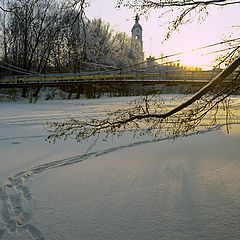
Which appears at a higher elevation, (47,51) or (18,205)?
(47,51)

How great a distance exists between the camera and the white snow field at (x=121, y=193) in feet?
6.70

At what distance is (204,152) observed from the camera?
4418mm

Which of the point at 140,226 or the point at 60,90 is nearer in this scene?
the point at 140,226

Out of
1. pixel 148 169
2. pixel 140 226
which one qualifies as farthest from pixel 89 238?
pixel 148 169

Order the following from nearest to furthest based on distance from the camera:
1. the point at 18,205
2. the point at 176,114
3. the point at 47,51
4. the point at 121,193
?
the point at 18,205, the point at 121,193, the point at 176,114, the point at 47,51

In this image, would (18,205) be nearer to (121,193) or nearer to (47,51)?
(121,193)

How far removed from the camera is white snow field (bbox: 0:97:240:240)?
2.04 metres

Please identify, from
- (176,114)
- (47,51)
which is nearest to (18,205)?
(176,114)

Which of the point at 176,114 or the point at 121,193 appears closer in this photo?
the point at 121,193

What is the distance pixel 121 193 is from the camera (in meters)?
2.73

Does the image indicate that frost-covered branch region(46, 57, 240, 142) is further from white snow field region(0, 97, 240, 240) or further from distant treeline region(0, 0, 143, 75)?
distant treeline region(0, 0, 143, 75)

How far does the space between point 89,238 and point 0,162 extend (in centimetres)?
251

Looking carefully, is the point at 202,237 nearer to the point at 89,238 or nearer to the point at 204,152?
the point at 89,238

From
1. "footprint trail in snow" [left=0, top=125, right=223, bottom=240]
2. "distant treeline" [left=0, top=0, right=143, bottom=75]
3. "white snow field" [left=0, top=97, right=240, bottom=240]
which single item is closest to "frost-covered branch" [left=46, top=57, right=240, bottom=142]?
"white snow field" [left=0, top=97, right=240, bottom=240]
